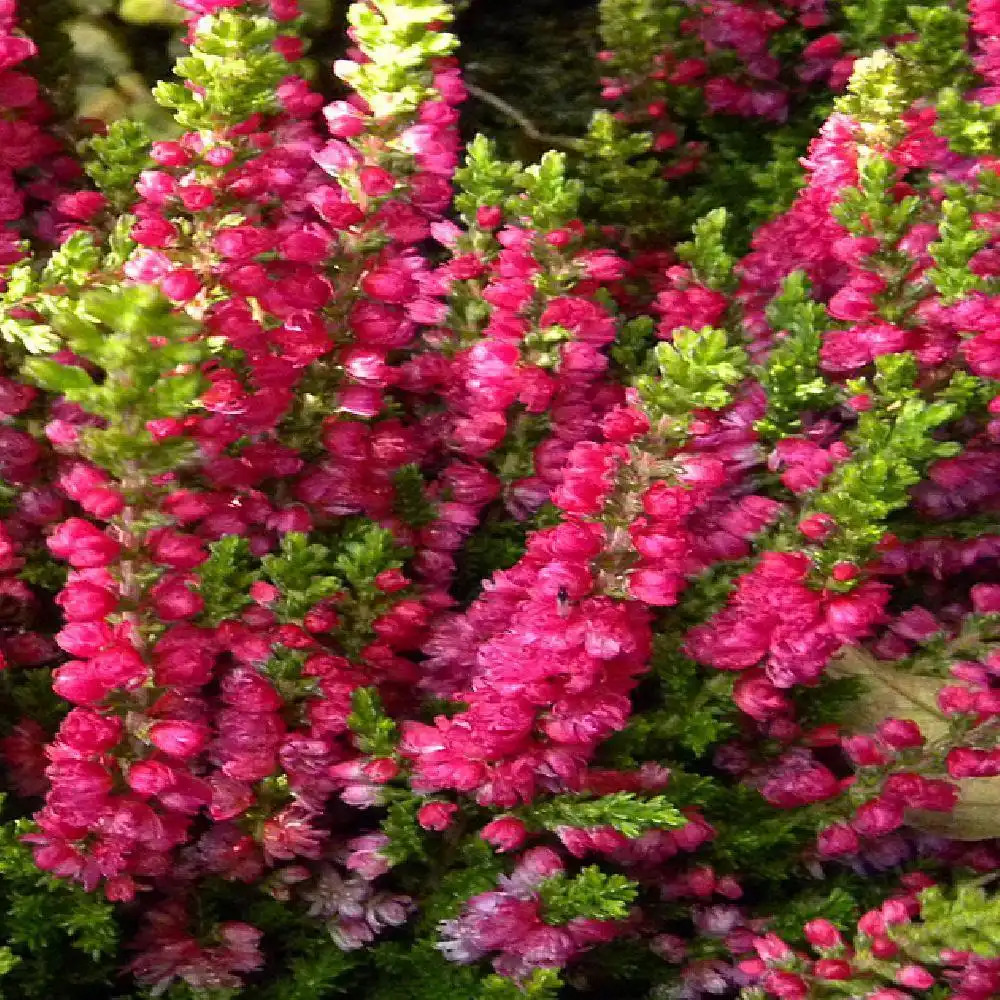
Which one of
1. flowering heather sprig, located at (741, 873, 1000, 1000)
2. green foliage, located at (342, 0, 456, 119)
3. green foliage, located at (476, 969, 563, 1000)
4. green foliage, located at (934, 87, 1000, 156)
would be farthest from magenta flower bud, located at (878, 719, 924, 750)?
green foliage, located at (342, 0, 456, 119)

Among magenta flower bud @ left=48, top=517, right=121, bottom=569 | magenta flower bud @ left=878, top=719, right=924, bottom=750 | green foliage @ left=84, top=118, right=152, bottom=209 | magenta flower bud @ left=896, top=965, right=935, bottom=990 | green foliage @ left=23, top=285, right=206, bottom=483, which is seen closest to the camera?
green foliage @ left=23, top=285, right=206, bottom=483

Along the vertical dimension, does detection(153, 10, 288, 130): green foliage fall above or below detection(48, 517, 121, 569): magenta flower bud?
above

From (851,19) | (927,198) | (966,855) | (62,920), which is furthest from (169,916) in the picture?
(851,19)

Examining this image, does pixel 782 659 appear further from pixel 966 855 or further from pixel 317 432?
pixel 317 432

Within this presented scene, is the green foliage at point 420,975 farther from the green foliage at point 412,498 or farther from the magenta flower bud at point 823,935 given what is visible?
the green foliage at point 412,498

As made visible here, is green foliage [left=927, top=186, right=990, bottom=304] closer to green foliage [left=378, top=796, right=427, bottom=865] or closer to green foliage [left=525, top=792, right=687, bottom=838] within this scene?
green foliage [left=525, top=792, right=687, bottom=838]

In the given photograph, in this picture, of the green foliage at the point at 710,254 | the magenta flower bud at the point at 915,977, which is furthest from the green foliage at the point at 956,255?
the magenta flower bud at the point at 915,977

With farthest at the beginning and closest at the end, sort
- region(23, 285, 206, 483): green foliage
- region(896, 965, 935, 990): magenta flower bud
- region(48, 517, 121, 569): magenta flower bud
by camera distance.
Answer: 1. region(896, 965, 935, 990): magenta flower bud
2. region(48, 517, 121, 569): magenta flower bud
3. region(23, 285, 206, 483): green foliage
